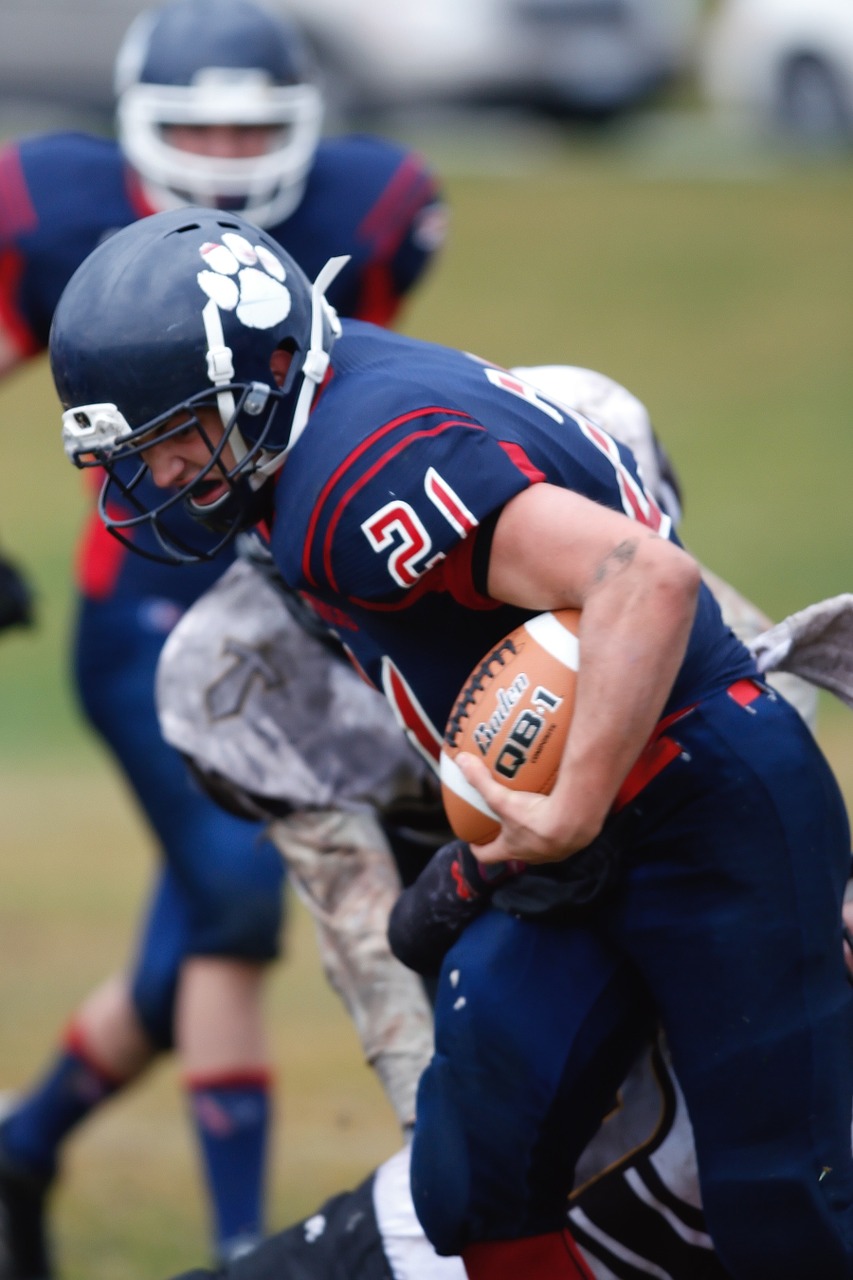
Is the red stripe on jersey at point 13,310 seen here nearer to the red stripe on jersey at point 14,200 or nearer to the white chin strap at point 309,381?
the red stripe on jersey at point 14,200

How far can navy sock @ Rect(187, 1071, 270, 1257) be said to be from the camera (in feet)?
13.2

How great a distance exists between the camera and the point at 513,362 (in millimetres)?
11641

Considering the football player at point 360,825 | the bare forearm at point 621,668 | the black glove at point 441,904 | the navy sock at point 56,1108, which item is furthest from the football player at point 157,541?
the bare forearm at point 621,668

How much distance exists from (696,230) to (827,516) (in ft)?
12.1

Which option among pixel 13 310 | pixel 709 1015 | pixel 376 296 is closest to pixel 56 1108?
pixel 13 310

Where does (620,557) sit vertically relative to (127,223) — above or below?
above

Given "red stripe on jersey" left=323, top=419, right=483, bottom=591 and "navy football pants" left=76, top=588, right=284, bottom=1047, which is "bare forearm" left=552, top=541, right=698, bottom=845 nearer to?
"red stripe on jersey" left=323, top=419, right=483, bottom=591

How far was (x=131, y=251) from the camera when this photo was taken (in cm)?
274

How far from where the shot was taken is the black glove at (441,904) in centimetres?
284

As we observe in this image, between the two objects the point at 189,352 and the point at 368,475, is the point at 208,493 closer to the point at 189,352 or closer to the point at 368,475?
the point at 189,352

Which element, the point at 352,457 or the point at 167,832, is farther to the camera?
the point at 167,832

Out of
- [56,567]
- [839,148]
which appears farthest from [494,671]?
[839,148]

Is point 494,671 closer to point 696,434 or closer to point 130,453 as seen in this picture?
point 130,453

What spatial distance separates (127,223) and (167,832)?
53.5 inches
